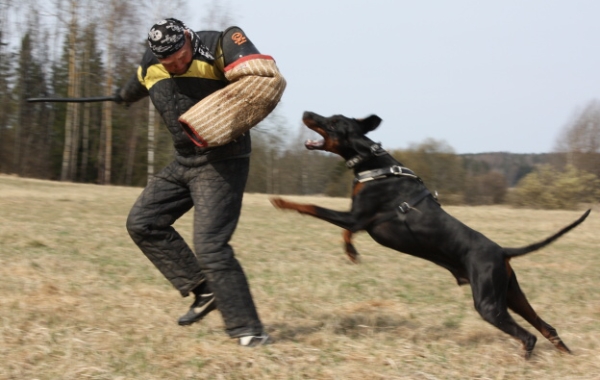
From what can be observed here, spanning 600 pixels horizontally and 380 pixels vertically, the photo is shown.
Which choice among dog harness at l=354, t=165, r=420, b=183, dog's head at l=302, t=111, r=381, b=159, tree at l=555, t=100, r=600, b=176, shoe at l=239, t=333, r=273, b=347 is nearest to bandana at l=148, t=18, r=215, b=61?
dog's head at l=302, t=111, r=381, b=159

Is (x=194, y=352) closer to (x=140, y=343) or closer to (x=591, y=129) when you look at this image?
(x=140, y=343)

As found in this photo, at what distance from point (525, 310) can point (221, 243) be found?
2038 millimetres

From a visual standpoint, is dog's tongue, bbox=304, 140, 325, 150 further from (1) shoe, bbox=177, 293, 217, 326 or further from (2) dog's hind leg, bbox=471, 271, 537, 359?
(2) dog's hind leg, bbox=471, 271, 537, 359

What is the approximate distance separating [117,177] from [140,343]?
34.4 m

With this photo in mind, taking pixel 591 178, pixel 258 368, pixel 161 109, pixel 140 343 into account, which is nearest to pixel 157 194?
pixel 161 109

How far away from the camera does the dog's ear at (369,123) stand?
14.6 ft

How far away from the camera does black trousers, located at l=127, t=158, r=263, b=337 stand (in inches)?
144

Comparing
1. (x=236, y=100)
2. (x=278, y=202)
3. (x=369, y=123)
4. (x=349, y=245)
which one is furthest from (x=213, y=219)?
(x=369, y=123)

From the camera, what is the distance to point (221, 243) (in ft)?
12.0

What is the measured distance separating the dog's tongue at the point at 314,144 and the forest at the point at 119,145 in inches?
938

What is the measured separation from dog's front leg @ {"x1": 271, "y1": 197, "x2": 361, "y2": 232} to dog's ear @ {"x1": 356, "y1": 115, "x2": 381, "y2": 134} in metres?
0.70

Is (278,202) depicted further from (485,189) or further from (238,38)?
(485,189)

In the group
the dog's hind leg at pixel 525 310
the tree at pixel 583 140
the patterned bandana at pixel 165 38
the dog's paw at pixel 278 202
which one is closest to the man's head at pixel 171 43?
the patterned bandana at pixel 165 38

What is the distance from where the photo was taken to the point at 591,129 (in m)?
41.8
